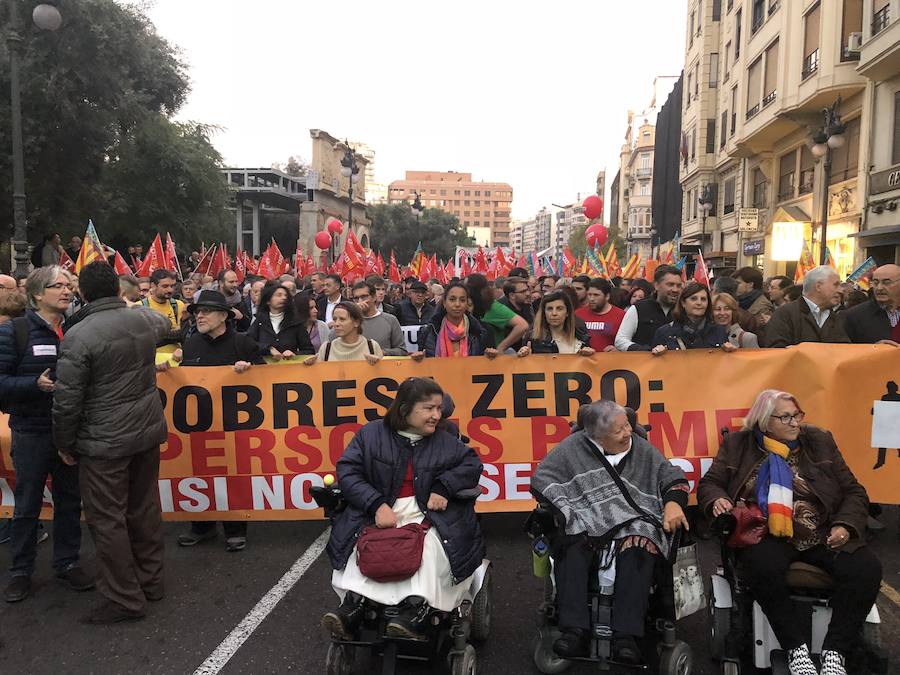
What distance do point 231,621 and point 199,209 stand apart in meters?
28.5

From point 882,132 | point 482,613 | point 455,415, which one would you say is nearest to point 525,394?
point 455,415

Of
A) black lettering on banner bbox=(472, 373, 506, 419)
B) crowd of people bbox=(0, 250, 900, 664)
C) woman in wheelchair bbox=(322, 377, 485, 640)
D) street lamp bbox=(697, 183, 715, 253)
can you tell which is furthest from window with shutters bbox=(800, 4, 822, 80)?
woman in wheelchair bbox=(322, 377, 485, 640)

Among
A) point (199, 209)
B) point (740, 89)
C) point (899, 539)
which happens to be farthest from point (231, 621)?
point (740, 89)

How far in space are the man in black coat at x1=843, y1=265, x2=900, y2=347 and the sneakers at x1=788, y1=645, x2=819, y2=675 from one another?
306cm

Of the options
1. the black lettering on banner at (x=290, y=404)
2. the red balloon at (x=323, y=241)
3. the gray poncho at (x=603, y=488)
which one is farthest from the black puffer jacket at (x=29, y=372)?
the red balloon at (x=323, y=241)

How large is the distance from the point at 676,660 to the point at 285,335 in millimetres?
4353

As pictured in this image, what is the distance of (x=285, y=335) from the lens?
6.50m

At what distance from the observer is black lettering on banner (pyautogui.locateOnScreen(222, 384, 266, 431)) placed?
5344 millimetres

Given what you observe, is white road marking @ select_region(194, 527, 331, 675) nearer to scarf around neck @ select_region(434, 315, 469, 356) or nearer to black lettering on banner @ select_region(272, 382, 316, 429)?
black lettering on banner @ select_region(272, 382, 316, 429)

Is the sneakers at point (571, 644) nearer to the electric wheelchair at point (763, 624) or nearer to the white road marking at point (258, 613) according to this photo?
the electric wheelchair at point (763, 624)

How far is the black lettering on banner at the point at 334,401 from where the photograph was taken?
5.36 meters

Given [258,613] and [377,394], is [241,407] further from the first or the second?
[258,613]

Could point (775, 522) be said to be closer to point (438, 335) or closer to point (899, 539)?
point (899, 539)

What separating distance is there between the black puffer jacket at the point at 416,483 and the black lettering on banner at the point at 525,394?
4.90ft
